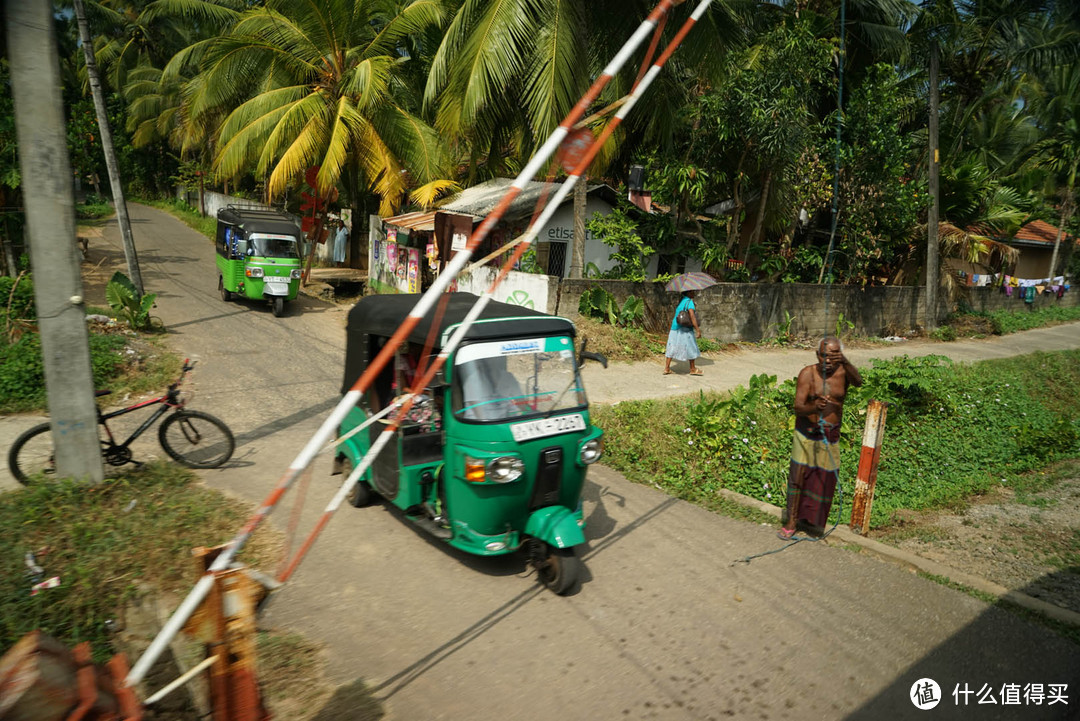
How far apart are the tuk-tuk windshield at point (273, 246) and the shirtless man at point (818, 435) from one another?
13190mm

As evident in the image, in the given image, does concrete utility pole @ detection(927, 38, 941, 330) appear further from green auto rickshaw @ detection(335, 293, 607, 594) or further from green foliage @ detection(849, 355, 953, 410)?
green auto rickshaw @ detection(335, 293, 607, 594)

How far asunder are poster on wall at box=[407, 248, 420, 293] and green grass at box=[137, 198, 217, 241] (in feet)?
52.6

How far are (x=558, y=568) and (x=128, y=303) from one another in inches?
429

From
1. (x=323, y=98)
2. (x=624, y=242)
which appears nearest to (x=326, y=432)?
(x=624, y=242)

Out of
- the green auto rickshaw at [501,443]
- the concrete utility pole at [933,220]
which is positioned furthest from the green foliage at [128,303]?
the concrete utility pole at [933,220]

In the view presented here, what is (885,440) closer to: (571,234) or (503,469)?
(503,469)

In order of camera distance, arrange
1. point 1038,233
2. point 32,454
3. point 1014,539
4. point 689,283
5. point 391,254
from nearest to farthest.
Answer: point 32,454, point 1014,539, point 689,283, point 391,254, point 1038,233

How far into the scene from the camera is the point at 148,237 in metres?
28.0

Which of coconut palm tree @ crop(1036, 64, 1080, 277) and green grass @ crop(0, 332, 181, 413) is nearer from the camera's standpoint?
green grass @ crop(0, 332, 181, 413)

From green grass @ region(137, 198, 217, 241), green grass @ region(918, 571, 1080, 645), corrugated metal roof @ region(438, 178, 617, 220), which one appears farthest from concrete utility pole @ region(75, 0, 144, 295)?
green grass @ region(137, 198, 217, 241)

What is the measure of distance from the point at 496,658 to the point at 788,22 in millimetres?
15071

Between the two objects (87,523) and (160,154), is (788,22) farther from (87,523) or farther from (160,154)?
Answer: (160,154)

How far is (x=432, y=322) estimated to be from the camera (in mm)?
5500

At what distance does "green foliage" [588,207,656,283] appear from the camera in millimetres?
14523
